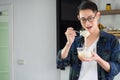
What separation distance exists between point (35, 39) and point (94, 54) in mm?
2252

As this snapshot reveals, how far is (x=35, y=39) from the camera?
10.7 ft

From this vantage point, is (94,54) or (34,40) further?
(34,40)

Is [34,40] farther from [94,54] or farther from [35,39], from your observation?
[94,54]

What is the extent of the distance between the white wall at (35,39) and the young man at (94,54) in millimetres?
1847

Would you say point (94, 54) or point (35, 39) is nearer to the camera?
point (94, 54)

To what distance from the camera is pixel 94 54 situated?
3.55ft

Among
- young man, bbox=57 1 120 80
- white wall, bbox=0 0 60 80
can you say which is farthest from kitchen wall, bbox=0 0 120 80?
young man, bbox=57 1 120 80

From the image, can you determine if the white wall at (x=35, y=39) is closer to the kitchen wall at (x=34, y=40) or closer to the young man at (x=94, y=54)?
the kitchen wall at (x=34, y=40)

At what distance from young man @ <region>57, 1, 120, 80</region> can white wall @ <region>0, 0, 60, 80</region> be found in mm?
1847

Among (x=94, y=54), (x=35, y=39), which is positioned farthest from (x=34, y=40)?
(x=94, y=54)

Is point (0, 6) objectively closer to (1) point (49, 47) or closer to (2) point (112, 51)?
(1) point (49, 47)

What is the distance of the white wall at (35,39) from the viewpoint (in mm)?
3082

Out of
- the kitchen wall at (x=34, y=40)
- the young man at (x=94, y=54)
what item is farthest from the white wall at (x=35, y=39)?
the young man at (x=94, y=54)

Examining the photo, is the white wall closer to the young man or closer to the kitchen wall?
the kitchen wall
